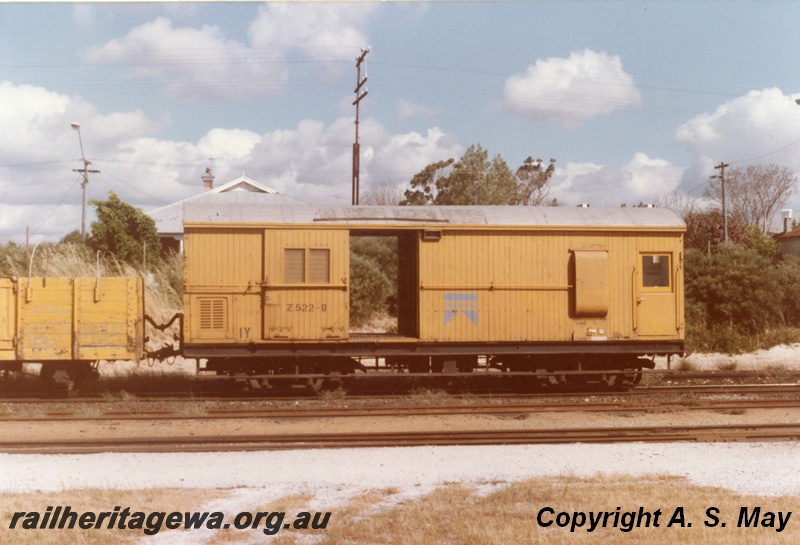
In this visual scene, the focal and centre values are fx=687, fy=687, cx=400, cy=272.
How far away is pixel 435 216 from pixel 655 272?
14.9ft

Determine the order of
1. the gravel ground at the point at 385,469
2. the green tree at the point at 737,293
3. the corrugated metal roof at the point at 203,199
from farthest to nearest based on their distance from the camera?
the corrugated metal roof at the point at 203,199 → the green tree at the point at 737,293 → the gravel ground at the point at 385,469

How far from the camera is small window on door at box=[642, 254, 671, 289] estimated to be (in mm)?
13578

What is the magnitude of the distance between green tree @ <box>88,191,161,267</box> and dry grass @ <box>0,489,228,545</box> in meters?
19.3

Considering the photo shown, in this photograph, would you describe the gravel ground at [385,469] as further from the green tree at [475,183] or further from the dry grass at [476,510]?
the green tree at [475,183]

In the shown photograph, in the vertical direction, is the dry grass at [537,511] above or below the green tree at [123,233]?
below

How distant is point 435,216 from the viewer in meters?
13.2

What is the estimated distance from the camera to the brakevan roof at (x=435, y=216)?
41.9ft

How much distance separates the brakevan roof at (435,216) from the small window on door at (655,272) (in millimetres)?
656

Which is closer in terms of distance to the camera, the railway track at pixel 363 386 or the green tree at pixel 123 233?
the railway track at pixel 363 386

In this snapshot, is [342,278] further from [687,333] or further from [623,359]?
[687,333]

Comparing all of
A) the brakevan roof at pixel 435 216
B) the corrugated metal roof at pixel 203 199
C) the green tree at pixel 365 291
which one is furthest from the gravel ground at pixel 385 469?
the corrugated metal roof at pixel 203 199

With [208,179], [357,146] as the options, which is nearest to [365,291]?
[357,146]

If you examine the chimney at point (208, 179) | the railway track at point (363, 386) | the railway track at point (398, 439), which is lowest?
the railway track at point (398, 439)

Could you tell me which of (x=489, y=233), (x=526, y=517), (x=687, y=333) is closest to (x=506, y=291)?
(x=489, y=233)
